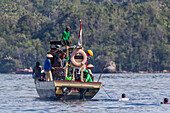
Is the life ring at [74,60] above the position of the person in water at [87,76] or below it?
above

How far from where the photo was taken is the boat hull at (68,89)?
25495 mm

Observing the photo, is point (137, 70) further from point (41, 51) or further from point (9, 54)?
point (9, 54)

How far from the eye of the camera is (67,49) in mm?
27891

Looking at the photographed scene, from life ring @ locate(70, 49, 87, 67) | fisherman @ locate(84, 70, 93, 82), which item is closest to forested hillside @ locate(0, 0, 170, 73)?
fisherman @ locate(84, 70, 93, 82)

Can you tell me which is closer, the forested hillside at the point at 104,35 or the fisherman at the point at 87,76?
the fisherman at the point at 87,76

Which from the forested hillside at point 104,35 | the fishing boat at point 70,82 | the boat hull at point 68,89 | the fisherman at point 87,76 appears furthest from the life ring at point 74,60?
the forested hillside at point 104,35

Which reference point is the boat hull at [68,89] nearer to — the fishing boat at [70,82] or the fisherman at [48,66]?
the fishing boat at [70,82]

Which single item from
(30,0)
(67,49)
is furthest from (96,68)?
(67,49)

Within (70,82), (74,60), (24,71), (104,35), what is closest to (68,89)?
(70,82)

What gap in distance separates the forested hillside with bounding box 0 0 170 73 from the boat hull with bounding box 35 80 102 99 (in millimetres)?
96941

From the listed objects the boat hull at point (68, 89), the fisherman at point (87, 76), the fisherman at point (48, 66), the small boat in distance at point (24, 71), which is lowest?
the small boat in distance at point (24, 71)

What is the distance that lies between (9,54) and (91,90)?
11113cm

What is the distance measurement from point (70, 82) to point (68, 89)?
163cm

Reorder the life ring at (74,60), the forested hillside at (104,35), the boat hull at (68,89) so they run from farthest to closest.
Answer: the forested hillside at (104,35) → the life ring at (74,60) → the boat hull at (68,89)
